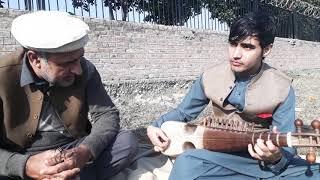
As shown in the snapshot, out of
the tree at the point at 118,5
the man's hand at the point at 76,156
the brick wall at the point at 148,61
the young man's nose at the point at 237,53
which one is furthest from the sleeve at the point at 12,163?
the tree at the point at 118,5

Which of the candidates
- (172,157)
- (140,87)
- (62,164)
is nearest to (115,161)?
(172,157)

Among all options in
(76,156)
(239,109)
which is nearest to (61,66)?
(76,156)

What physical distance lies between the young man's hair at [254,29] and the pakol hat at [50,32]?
0.94m

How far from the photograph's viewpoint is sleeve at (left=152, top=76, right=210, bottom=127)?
332 cm

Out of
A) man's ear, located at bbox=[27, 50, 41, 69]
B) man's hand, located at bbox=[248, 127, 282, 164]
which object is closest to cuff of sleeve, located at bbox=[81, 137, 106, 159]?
man's ear, located at bbox=[27, 50, 41, 69]

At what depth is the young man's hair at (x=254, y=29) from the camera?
2.97 meters

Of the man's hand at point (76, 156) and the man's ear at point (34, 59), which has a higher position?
the man's ear at point (34, 59)

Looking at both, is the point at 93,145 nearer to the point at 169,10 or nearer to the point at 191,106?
the point at 191,106

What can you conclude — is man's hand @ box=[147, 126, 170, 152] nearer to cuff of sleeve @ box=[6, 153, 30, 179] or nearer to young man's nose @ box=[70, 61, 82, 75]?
young man's nose @ box=[70, 61, 82, 75]

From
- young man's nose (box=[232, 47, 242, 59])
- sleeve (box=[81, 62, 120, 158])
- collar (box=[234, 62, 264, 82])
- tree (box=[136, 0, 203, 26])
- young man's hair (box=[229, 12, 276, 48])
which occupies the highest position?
young man's hair (box=[229, 12, 276, 48])

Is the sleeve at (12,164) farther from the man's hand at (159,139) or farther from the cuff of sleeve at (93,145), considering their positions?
the man's hand at (159,139)

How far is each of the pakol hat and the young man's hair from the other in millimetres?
938

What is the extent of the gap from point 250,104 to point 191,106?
0.51 m

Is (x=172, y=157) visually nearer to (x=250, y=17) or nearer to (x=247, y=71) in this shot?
(x=247, y=71)
